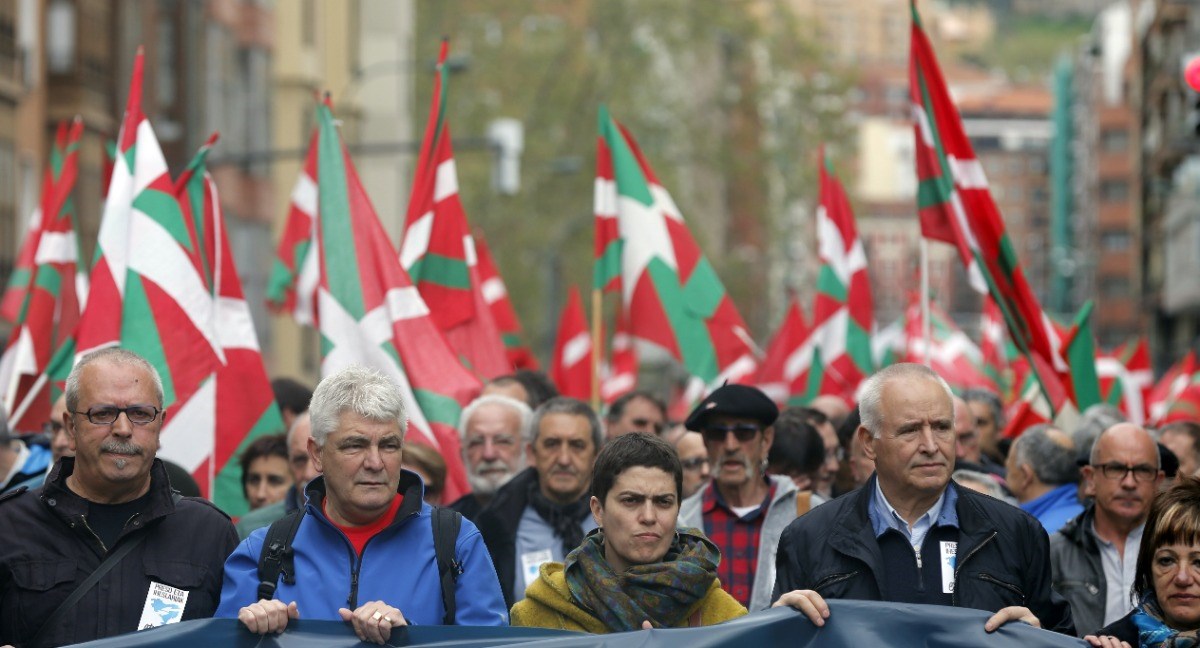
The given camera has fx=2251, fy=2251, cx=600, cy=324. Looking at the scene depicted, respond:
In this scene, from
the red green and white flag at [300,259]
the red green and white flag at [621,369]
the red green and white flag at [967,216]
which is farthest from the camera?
the red green and white flag at [621,369]

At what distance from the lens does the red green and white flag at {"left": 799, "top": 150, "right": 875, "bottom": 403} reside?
16.0m

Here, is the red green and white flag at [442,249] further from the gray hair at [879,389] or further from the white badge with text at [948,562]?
the white badge with text at [948,562]

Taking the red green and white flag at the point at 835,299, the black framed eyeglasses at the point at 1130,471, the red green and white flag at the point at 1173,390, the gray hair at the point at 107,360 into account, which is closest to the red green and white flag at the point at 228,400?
the gray hair at the point at 107,360

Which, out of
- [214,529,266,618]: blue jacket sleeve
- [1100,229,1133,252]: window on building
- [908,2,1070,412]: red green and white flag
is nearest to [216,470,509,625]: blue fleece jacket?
[214,529,266,618]: blue jacket sleeve

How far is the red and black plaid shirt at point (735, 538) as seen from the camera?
26.5 ft

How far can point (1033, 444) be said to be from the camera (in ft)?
32.1

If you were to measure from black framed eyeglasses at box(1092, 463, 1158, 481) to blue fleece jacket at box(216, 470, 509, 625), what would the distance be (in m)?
2.87

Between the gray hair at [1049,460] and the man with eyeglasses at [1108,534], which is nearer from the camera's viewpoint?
the man with eyeglasses at [1108,534]

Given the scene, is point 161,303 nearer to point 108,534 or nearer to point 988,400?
point 108,534

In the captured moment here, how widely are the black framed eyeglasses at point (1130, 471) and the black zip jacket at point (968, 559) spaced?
1846 millimetres

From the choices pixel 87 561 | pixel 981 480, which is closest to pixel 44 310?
pixel 981 480

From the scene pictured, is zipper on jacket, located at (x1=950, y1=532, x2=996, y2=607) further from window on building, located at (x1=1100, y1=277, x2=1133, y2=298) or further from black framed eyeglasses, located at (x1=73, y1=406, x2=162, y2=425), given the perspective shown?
window on building, located at (x1=1100, y1=277, x2=1133, y2=298)

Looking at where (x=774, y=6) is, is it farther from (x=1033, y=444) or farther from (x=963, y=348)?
(x=1033, y=444)

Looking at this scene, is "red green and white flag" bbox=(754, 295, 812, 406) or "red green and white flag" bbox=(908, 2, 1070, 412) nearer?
"red green and white flag" bbox=(908, 2, 1070, 412)
